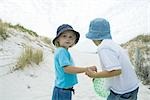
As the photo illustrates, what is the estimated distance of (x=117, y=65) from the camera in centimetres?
343

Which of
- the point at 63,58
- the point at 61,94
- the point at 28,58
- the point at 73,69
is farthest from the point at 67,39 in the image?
the point at 28,58

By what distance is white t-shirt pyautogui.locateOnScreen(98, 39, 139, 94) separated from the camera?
11.3 feet

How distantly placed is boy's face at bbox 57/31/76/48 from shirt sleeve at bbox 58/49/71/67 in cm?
9

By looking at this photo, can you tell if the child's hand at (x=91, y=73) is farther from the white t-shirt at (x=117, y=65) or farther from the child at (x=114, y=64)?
the white t-shirt at (x=117, y=65)

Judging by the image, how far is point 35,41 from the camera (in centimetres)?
1035

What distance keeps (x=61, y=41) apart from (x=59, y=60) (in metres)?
0.20

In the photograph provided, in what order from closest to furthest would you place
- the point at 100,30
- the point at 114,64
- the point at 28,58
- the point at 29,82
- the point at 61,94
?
the point at 114,64, the point at 100,30, the point at 61,94, the point at 29,82, the point at 28,58

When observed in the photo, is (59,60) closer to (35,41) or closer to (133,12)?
(35,41)

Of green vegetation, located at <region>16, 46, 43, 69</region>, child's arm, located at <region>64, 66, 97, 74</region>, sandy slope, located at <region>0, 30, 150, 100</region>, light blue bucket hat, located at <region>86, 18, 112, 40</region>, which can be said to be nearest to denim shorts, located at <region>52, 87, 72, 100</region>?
child's arm, located at <region>64, 66, 97, 74</region>

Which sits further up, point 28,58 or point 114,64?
point 28,58

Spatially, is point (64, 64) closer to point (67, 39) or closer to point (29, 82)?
point (67, 39)

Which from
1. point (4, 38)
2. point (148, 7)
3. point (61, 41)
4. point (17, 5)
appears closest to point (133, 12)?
point (148, 7)

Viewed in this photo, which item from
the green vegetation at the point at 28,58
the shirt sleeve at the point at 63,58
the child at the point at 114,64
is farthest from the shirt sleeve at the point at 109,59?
the green vegetation at the point at 28,58

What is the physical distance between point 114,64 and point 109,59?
56 millimetres
